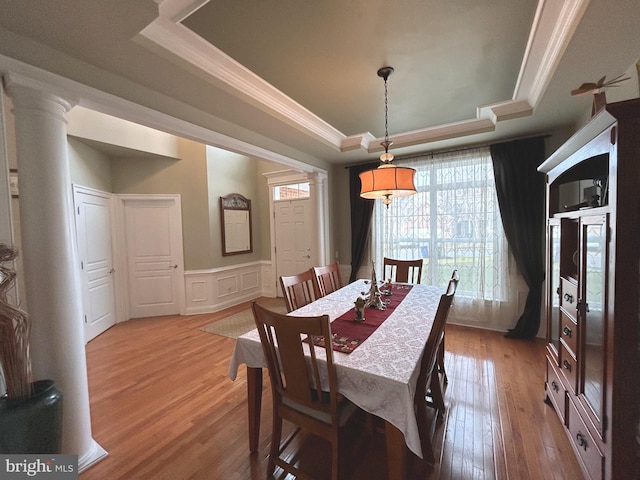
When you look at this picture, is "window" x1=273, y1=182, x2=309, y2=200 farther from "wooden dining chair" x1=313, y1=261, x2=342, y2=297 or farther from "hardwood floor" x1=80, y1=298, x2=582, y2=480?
"hardwood floor" x1=80, y1=298, x2=582, y2=480

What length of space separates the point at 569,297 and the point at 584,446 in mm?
798

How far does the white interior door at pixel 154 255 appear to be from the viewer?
425 cm

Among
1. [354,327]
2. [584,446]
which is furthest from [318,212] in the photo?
[584,446]

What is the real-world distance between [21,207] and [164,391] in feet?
5.90

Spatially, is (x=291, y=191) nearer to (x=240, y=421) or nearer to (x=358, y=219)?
(x=358, y=219)

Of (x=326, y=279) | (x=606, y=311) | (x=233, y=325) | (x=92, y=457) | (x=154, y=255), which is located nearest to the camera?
(x=606, y=311)

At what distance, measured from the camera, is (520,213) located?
10.6 feet

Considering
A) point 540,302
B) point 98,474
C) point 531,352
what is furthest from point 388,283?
point 98,474

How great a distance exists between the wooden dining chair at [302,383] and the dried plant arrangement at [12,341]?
1089 mm

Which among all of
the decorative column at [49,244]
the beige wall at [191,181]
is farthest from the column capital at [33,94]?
the beige wall at [191,181]

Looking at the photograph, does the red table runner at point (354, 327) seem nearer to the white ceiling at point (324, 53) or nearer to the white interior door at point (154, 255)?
the white ceiling at point (324, 53)

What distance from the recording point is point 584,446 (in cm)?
141

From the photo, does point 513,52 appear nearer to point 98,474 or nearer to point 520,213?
point 520,213

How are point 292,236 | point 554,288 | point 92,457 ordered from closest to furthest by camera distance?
point 92,457 < point 554,288 < point 292,236
